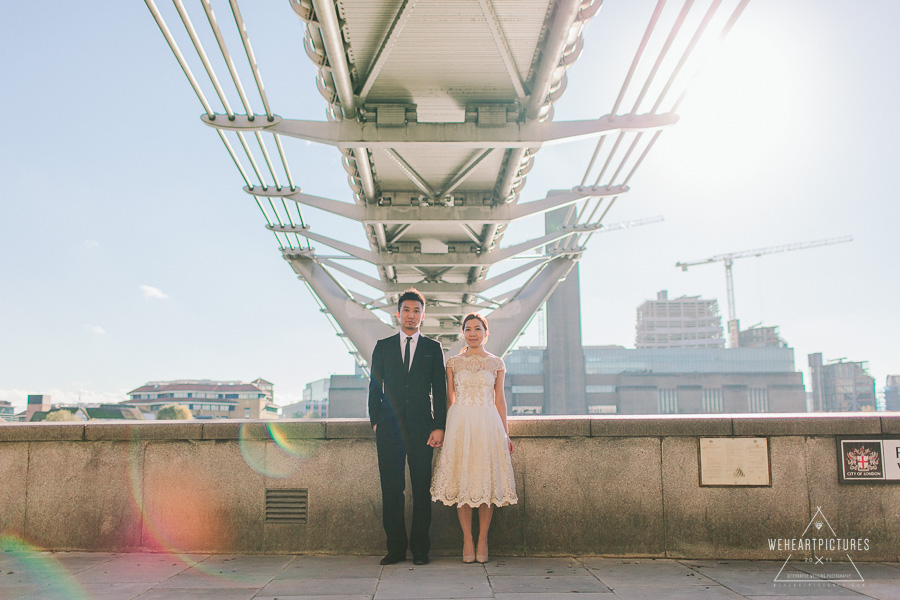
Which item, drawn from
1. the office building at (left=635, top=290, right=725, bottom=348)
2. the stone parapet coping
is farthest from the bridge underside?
the office building at (left=635, top=290, right=725, bottom=348)

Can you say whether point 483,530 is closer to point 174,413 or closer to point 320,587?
point 320,587

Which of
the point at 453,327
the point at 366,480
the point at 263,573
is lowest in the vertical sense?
the point at 263,573

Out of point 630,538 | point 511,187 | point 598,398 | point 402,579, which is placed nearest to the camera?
point 402,579

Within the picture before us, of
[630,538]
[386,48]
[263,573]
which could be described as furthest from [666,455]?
[386,48]

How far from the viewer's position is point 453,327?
37.0 m

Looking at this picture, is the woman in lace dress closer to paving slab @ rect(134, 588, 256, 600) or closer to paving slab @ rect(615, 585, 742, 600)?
paving slab @ rect(615, 585, 742, 600)

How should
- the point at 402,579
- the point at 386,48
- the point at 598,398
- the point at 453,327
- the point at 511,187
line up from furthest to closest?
the point at 598,398 < the point at 453,327 < the point at 511,187 < the point at 386,48 < the point at 402,579

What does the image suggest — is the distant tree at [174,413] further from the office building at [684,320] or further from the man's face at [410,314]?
the office building at [684,320]

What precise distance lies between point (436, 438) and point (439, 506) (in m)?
0.85

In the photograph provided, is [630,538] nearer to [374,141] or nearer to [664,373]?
[374,141]

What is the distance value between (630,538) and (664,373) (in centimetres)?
10643

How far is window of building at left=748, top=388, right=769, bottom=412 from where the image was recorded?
10281 cm
